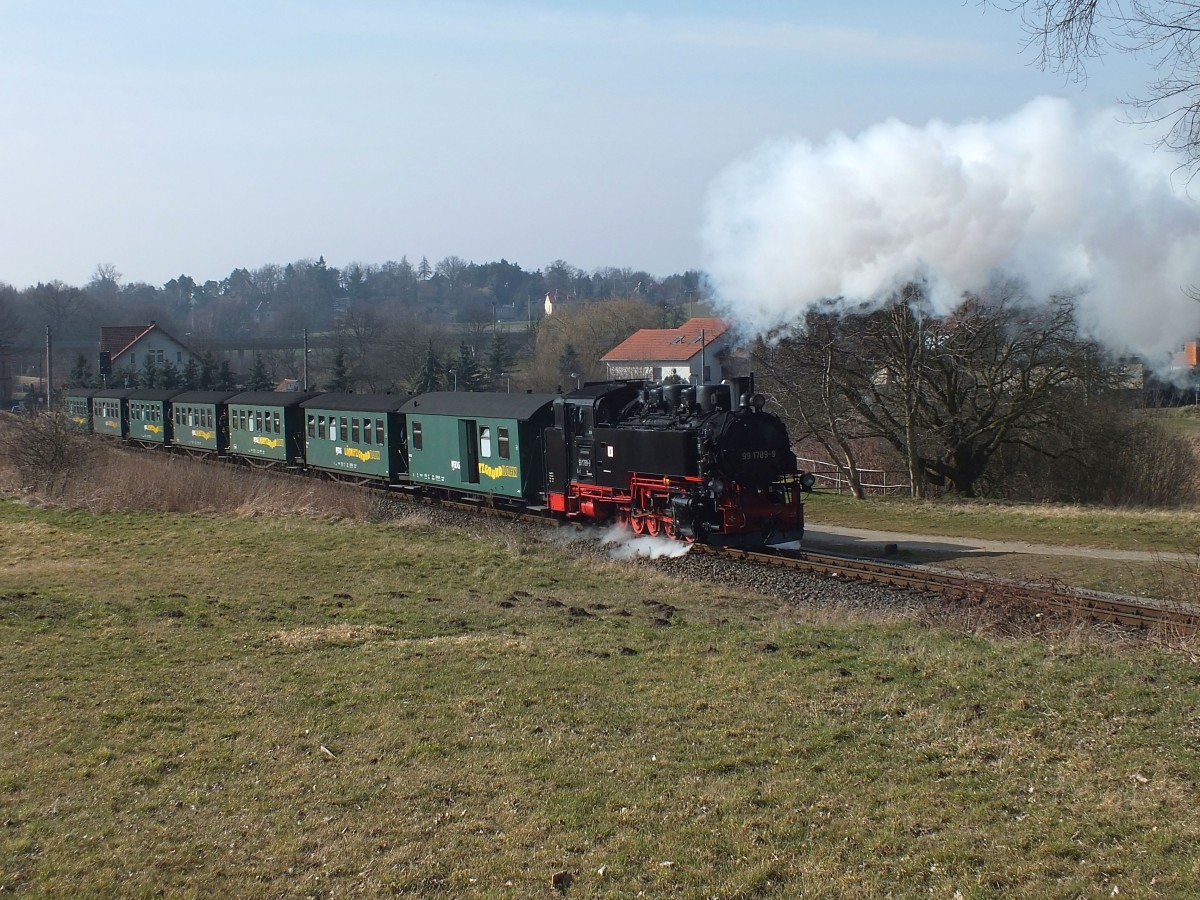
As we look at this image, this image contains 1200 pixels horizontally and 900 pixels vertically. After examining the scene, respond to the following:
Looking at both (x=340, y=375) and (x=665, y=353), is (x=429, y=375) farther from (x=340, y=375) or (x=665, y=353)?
(x=665, y=353)

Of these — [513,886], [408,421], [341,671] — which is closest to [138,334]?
[408,421]

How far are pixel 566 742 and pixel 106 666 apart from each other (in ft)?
18.3

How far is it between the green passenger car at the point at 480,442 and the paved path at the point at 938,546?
6.59 meters

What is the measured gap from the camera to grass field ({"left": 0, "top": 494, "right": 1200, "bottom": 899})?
19.0 ft

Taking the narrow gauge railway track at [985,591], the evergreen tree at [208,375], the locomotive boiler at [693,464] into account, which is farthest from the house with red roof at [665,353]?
the evergreen tree at [208,375]

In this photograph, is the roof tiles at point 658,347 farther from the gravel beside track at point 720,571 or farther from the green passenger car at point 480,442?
the gravel beside track at point 720,571

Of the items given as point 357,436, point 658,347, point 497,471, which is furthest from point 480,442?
point 658,347

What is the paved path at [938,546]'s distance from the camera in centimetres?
1902

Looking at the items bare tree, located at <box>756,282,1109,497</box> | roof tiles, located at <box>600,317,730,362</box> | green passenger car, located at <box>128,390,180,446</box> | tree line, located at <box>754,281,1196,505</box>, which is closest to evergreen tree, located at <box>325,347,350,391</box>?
→ green passenger car, located at <box>128,390,180,446</box>

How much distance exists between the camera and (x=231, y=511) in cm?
2675

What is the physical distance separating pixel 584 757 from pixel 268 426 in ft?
104

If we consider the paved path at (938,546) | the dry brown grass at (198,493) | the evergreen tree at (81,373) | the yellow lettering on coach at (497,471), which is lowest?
the paved path at (938,546)

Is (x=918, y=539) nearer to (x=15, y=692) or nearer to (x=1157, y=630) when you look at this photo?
(x=1157, y=630)

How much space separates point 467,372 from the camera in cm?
6312
